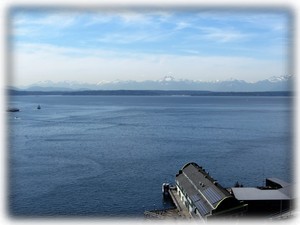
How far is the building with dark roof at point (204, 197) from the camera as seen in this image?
1105 centimetres

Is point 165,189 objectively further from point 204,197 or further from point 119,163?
point 119,163

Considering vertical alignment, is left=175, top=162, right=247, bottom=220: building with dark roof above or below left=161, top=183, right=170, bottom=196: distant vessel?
above

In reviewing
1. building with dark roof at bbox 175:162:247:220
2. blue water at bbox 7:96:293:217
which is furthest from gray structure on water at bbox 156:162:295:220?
blue water at bbox 7:96:293:217

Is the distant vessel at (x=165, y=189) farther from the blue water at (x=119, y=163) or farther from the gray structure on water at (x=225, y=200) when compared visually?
the gray structure on water at (x=225, y=200)

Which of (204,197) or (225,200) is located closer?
(225,200)

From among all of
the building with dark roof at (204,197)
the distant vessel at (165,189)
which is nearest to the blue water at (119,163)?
the distant vessel at (165,189)

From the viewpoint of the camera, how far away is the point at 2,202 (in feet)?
7.13

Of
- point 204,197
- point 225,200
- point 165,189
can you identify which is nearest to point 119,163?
point 165,189

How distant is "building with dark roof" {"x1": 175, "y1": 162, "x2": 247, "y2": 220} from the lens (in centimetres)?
1105

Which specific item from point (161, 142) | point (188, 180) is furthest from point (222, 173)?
point (161, 142)

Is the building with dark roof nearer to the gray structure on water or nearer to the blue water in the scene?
the gray structure on water

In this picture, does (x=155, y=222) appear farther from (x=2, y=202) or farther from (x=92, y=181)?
(x=2, y=202)

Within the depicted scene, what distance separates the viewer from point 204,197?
12.1 metres

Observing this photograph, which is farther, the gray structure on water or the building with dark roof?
the gray structure on water
